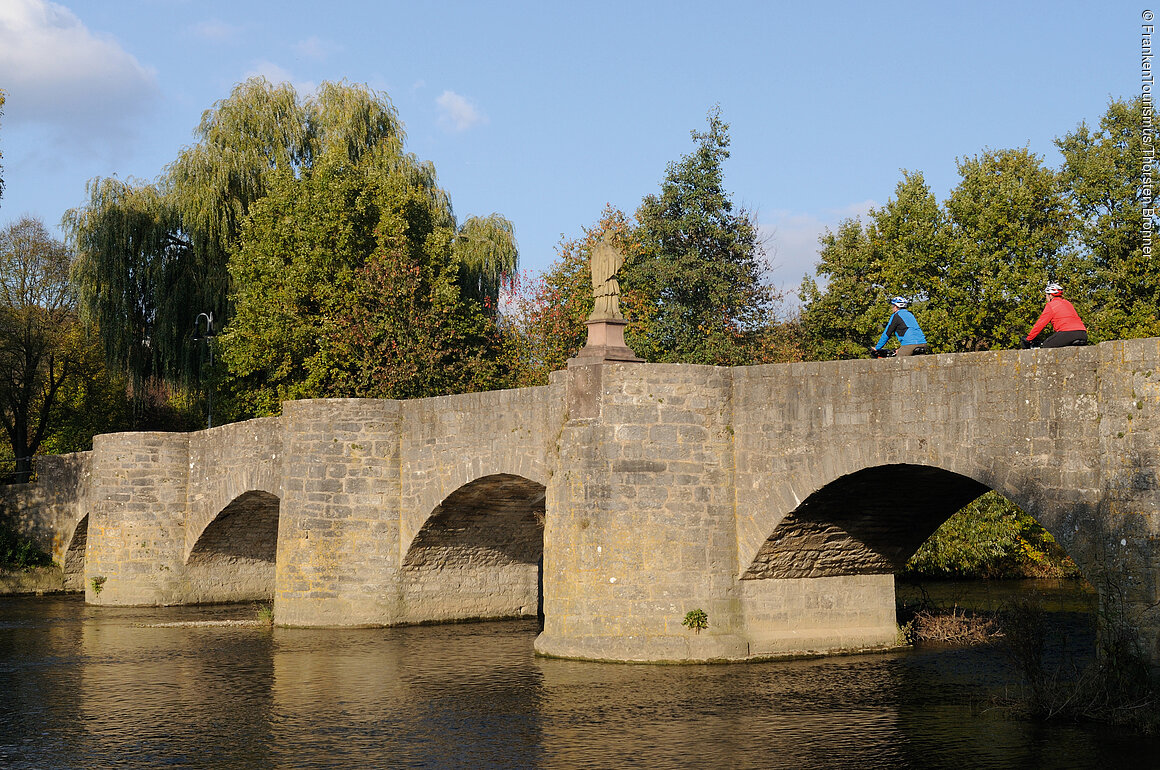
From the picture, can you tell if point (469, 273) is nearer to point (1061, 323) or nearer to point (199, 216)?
point (199, 216)

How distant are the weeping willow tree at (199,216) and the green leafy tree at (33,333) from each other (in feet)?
26.6

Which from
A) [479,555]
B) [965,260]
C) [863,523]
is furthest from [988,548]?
[863,523]

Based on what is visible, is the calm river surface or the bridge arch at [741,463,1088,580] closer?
the calm river surface

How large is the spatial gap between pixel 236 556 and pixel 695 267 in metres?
15.3

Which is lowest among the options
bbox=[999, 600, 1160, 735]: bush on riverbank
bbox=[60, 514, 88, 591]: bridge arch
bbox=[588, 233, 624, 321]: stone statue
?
bbox=[999, 600, 1160, 735]: bush on riverbank

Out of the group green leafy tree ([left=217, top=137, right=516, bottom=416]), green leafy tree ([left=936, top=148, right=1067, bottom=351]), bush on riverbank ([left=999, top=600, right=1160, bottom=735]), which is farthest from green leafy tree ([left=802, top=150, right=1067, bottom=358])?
bush on riverbank ([left=999, top=600, right=1160, bottom=735])

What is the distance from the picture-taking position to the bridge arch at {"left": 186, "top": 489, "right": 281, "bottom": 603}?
1101 inches

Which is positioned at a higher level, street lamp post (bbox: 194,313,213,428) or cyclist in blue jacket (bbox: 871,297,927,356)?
street lamp post (bbox: 194,313,213,428)

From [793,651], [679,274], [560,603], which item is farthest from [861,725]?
[679,274]

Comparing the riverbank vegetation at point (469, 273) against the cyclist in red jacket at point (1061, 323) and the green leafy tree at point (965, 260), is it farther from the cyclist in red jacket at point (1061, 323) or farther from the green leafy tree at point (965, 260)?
the cyclist in red jacket at point (1061, 323)

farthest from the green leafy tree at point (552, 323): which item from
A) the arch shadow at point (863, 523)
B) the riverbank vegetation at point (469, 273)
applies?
the arch shadow at point (863, 523)

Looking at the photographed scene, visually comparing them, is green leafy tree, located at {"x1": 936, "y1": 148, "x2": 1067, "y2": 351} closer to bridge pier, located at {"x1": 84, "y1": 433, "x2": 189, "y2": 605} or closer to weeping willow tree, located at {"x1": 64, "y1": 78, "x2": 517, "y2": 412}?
→ weeping willow tree, located at {"x1": 64, "y1": 78, "x2": 517, "y2": 412}

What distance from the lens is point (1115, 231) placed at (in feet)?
103

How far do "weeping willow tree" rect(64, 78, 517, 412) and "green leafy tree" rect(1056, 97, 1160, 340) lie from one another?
15.6 metres
